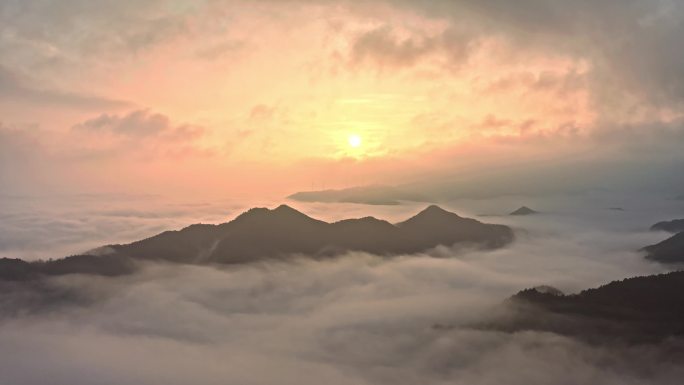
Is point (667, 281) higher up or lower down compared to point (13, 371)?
higher up

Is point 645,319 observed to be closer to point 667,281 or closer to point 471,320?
point 667,281

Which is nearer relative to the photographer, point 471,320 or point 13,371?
point 13,371

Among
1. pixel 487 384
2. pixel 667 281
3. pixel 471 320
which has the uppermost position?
pixel 667 281

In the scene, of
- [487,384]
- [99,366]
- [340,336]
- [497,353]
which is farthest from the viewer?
[340,336]

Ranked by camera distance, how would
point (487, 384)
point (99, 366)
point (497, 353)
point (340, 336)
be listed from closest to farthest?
1. point (487, 384)
2. point (497, 353)
3. point (99, 366)
4. point (340, 336)

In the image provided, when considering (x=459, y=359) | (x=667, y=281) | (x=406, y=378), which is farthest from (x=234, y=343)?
(x=667, y=281)

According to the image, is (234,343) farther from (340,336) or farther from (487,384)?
(487,384)

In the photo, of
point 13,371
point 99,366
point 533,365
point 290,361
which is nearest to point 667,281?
point 533,365
